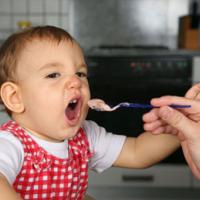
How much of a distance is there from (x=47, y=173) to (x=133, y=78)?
1307 mm

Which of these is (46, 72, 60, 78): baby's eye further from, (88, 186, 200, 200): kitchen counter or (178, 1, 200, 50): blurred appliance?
(178, 1, 200, 50): blurred appliance

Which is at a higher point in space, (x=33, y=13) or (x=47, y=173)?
(x=33, y=13)

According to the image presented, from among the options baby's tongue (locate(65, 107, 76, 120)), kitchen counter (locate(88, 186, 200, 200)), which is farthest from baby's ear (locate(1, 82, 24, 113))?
kitchen counter (locate(88, 186, 200, 200))

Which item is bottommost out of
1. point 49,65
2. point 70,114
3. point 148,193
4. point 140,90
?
point 148,193

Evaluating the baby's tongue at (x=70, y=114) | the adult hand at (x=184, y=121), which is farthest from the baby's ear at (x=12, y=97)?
the adult hand at (x=184, y=121)

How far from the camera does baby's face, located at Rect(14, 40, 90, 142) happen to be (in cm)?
92

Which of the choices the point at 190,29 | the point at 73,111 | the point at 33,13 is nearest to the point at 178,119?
the point at 73,111

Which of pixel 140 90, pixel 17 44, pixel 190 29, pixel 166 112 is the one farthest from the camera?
pixel 190 29

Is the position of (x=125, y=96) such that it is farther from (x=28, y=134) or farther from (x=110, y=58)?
(x=28, y=134)

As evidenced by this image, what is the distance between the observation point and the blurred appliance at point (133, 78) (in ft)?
7.09

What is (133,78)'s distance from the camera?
2180mm

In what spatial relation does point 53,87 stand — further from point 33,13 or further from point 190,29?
point 33,13

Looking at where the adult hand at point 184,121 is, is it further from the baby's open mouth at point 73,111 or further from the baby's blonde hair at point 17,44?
the baby's blonde hair at point 17,44

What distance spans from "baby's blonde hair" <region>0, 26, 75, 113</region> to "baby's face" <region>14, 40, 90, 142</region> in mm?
13
